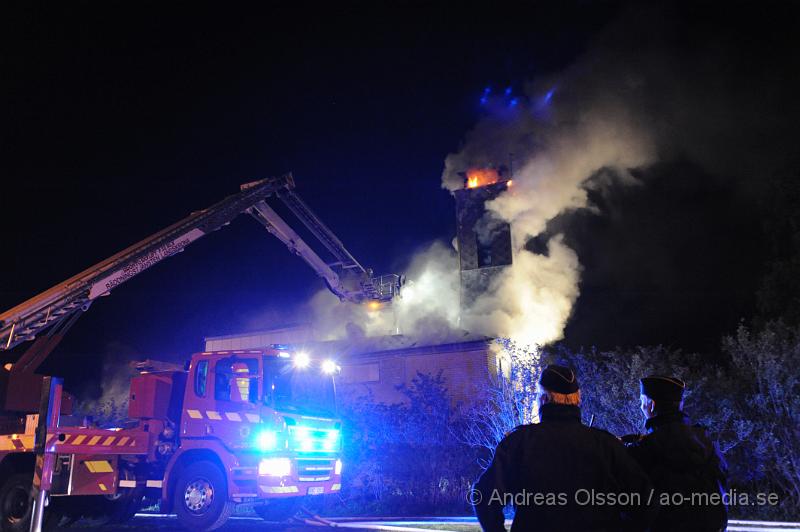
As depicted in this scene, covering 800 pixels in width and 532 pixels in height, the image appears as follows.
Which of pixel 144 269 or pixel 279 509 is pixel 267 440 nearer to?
pixel 279 509

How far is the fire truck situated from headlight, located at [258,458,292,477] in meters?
0.02

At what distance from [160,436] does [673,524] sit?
8813 mm

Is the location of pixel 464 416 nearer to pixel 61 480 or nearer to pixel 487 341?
pixel 487 341

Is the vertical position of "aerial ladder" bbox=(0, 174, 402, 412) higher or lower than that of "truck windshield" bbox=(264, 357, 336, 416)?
higher

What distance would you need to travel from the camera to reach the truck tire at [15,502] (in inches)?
357

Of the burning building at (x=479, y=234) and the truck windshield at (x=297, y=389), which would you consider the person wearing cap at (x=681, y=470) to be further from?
the burning building at (x=479, y=234)

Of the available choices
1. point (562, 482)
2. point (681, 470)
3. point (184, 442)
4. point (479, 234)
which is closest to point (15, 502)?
point (184, 442)

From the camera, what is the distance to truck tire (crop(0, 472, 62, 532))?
9070 mm

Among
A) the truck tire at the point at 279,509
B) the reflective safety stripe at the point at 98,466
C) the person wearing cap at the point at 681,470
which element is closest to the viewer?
the person wearing cap at the point at 681,470

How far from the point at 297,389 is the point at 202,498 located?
219cm

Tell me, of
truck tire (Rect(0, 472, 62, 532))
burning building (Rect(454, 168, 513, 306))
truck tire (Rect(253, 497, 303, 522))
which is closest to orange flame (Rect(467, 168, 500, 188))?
burning building (Rect(454, 168, 513, 306))

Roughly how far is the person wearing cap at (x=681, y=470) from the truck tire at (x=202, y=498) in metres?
7.32

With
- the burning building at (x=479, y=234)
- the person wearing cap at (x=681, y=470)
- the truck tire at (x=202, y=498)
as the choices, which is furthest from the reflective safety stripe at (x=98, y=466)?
the burning building at (x=479, y=234)

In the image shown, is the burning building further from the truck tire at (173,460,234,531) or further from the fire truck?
the truck tire at (173,460,234,531)
